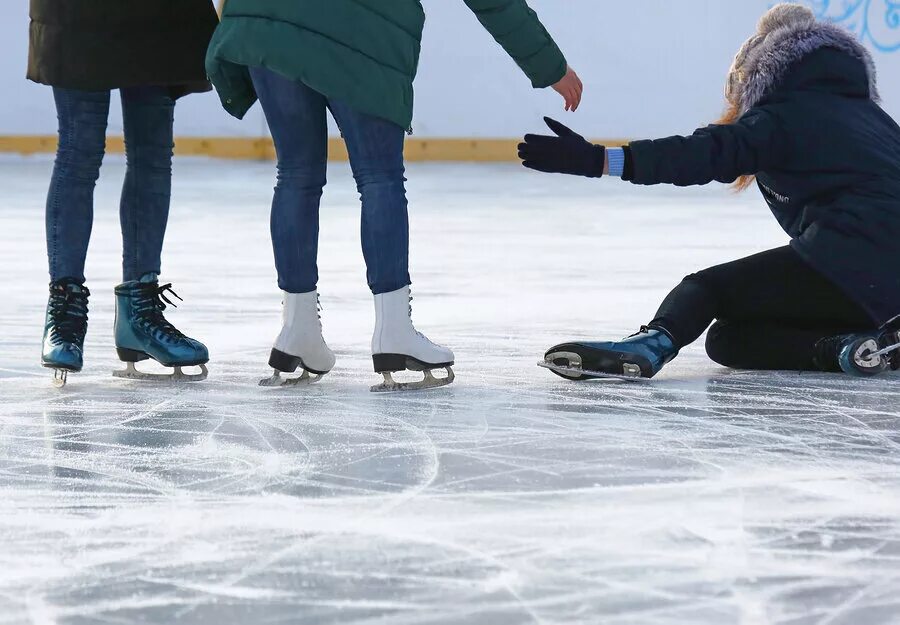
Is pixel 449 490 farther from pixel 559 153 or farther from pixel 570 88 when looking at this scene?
pixel 570 88

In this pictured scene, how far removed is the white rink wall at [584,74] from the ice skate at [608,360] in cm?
765

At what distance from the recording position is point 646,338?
2.40 metres

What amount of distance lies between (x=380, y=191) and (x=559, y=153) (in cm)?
29

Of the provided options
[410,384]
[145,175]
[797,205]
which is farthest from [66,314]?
[797,205]

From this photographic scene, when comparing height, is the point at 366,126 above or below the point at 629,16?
below

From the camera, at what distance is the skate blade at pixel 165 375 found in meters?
2.42

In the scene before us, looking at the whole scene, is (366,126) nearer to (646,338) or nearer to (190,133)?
(646,338)

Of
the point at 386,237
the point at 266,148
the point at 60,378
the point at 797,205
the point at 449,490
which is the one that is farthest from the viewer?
the point at 266,148

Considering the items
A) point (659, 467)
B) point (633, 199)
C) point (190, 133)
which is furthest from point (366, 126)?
point (190, 133)

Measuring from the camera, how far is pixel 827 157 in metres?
2.40

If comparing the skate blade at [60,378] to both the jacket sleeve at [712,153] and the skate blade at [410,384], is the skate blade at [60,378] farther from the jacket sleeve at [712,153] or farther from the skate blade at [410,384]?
the jacket sleeve at [712,153]

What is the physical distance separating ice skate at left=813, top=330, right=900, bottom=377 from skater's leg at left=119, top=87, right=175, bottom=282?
1.14 metres

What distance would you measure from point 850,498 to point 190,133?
8.97m

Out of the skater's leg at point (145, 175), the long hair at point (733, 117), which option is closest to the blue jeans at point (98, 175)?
the skater's leg at point (145, 175)
